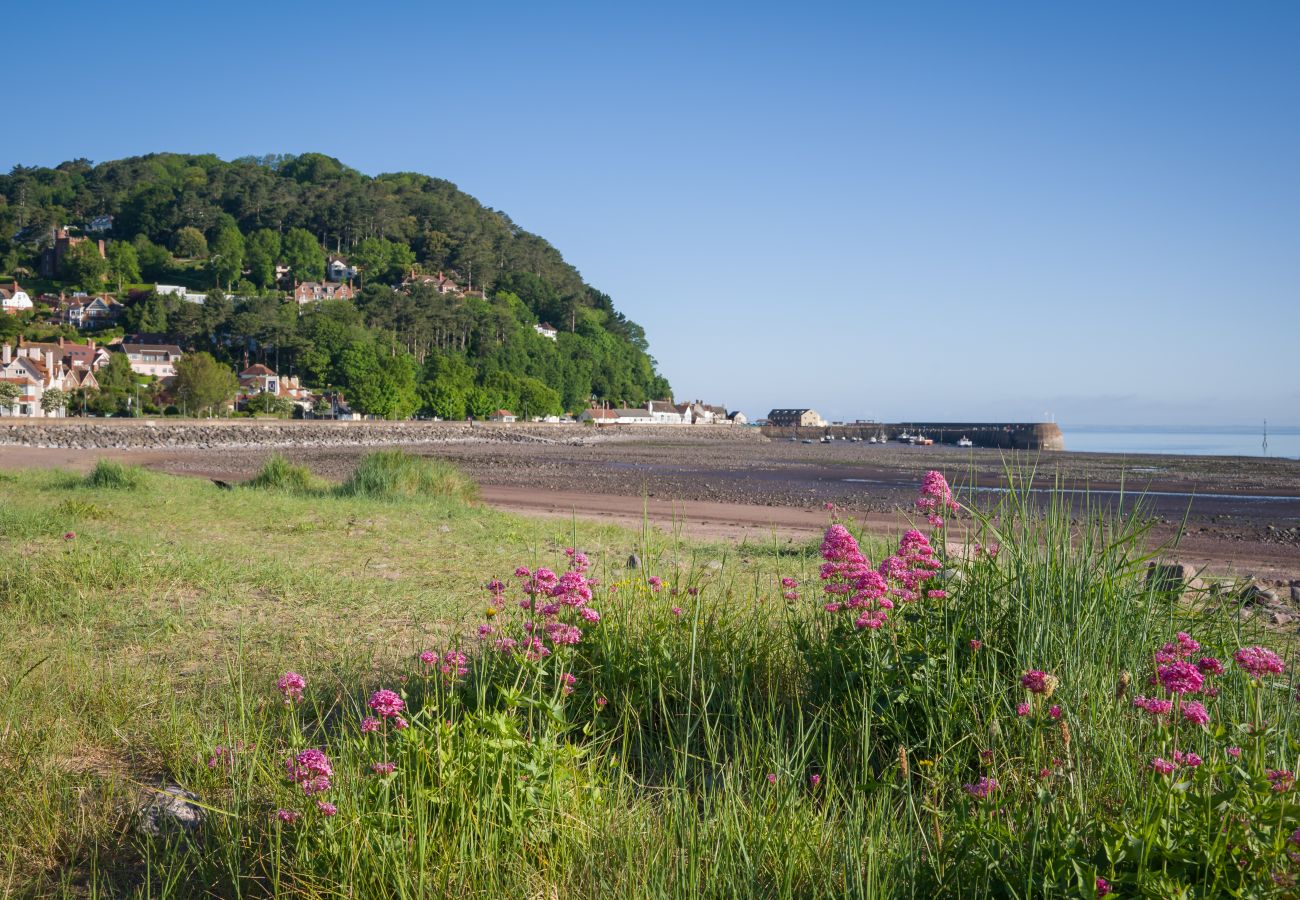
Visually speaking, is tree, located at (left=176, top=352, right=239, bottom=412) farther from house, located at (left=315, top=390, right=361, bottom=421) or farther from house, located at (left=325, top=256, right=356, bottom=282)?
house, located at (left=325, top=256, right=356, bottom=282)

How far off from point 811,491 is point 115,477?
1826 cm

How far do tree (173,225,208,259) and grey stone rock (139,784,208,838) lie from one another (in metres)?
164

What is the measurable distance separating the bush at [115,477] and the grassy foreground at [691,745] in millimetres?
9344

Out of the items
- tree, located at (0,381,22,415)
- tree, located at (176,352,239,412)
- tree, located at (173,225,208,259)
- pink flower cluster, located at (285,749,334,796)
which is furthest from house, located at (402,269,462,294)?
pink flower cluster, located at (285,749,334,796)

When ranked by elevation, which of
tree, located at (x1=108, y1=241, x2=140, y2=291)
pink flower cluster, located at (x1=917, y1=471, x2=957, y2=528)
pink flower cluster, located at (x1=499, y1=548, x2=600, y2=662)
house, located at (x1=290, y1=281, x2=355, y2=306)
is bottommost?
pink flower cluster, located at (x1=499, y1=548, x2=600, y2=662)

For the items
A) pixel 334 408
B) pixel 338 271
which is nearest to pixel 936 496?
pixel 334 408

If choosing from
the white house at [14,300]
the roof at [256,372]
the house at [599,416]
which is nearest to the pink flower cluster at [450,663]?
the roof at [256,372]

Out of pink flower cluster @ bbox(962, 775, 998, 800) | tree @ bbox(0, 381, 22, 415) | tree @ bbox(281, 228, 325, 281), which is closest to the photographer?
pink flower cluster @ bbox(962, 775, 998, 800)

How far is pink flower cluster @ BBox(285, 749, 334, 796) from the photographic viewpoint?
8.27 feet

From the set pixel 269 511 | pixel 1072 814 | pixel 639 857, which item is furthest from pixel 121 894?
pixel 269 511

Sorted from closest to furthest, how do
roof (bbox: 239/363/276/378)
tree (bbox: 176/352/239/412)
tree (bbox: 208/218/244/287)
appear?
tree (bbox: 176/352/239/412), roof (bbox: 239/363/276/378), tree (bbox: 208/218/244/287)

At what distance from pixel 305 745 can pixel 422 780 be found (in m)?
0.73

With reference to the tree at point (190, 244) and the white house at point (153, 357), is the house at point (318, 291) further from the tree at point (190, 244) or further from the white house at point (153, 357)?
the white house at point (153, 357)

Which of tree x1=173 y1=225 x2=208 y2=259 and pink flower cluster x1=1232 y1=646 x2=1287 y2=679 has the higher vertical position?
tree x1=173 y1=225 x2=208 y2=259
